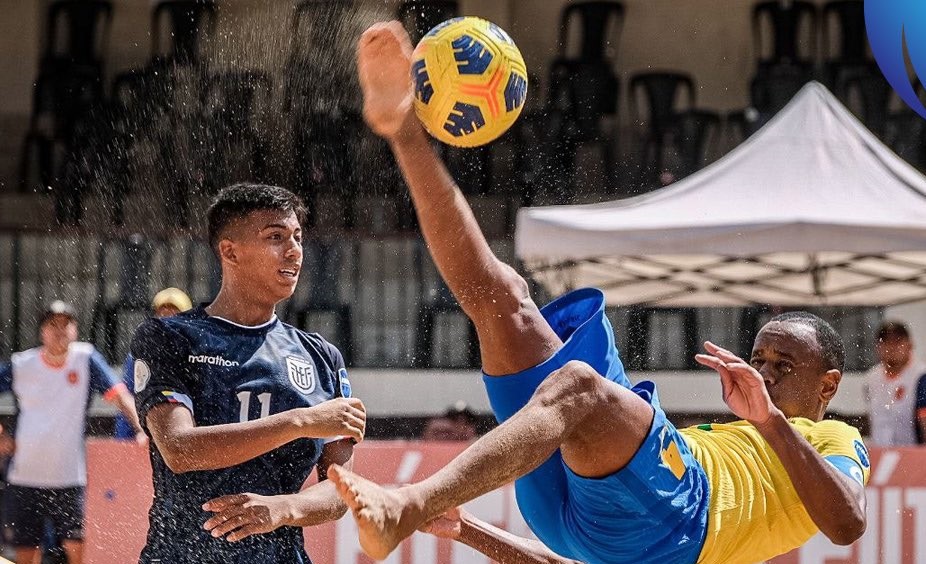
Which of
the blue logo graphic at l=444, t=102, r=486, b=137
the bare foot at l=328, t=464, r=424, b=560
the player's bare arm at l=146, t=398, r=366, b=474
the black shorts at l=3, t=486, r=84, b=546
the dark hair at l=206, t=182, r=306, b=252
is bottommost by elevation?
the black shorts at l=3, t=486, r=84, b=546

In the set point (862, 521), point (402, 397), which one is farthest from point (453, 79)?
point (402, 397)

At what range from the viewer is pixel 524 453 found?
133 inches

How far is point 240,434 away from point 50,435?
451cm

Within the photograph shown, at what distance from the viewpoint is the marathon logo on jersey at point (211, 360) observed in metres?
3.64

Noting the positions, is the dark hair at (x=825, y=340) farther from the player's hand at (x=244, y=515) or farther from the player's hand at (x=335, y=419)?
the player's hand at (x=244, y=515)

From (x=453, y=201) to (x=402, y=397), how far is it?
6704mm

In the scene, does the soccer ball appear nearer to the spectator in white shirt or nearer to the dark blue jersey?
the dark blue jersey

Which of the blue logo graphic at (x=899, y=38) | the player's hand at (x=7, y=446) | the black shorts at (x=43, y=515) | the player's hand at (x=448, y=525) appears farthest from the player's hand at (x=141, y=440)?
the blue logo graphic at (x=899, y=38)

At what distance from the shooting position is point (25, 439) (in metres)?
7.61

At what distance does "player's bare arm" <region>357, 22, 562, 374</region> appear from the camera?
3877 mm

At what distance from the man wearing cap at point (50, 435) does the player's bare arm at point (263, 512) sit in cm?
423

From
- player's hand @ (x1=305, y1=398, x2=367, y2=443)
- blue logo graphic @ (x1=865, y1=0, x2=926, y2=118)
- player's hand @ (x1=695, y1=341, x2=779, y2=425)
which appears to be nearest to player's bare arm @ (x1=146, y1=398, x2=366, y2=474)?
player's hand @ (x1=305, y1=398, x2=367, y2=443)

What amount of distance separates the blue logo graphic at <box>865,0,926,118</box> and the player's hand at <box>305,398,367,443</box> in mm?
8110

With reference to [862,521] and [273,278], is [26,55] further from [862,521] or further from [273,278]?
[862,521]
